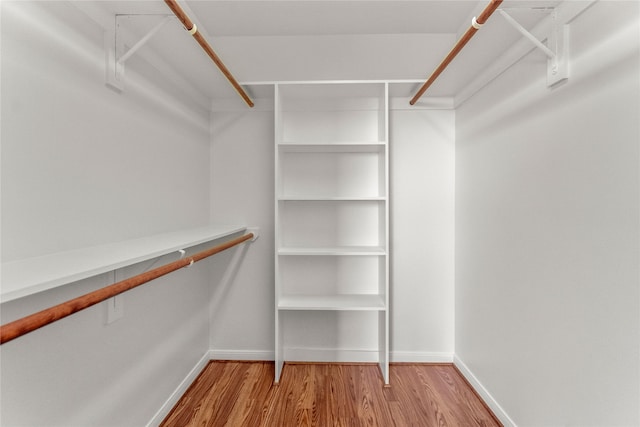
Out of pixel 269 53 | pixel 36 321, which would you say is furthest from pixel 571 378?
pixel 269 53

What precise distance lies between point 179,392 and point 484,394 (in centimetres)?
171

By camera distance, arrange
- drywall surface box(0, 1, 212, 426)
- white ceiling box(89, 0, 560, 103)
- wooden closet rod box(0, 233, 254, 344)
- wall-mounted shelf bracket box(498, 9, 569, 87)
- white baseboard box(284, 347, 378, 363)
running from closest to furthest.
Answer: wooden closet rod box(0, 233, 254, 344), drywall surface box(0, 1, 212, 426), wall-mounted shelf bracket box(498, 9, 569, 87), white ceiling box(89, 0, 560, 103), white baseboard box(284, 347, 378, 363)

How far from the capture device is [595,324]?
3.67 ft

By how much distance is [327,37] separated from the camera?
1744 mm

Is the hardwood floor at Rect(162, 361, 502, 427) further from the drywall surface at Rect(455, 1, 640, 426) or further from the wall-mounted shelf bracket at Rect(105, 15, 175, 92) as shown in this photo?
the wall-mounted shelf bracket at Rect(105, 15, 175, 92)

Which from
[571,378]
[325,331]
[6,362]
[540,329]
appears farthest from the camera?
[325,331]

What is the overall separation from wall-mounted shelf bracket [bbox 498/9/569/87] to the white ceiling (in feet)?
0.29

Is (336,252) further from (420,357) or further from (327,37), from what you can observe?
(327,37)

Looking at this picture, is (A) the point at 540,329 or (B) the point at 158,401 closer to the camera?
(A) the point at 540,329

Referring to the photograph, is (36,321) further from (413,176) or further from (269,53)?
(413,176)

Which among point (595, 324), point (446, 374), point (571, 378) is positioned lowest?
point (446, 374)

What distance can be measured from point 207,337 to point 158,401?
723 millimetres

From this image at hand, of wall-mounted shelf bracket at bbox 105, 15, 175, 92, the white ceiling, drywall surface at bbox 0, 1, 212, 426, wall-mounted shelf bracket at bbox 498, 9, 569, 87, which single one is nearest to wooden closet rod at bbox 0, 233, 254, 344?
drywall surface at bbox 0, 1, 212, 426

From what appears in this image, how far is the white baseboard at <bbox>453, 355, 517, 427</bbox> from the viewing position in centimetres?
165
